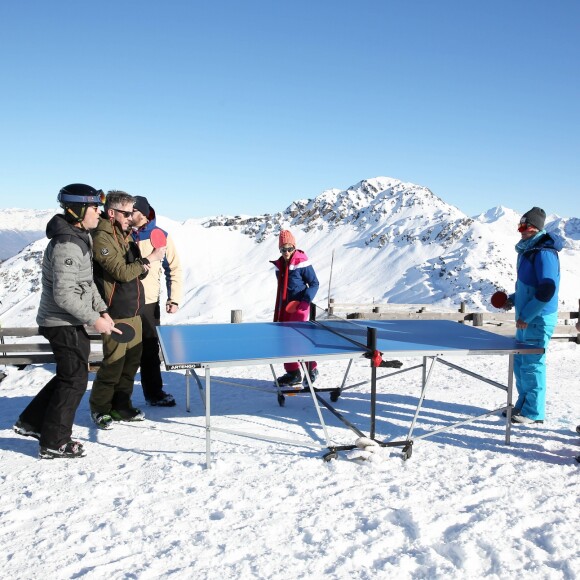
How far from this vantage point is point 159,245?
5.10 m

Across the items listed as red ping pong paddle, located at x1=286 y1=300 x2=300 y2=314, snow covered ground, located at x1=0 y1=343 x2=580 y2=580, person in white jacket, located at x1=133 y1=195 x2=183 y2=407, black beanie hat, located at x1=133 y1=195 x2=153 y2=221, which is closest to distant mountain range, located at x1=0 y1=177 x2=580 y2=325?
person in white jacket, located at x1=133 y1=195 x2=183 y2=407

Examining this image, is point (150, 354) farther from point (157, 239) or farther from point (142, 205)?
point (142, 205)

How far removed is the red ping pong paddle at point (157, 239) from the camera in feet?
16.5

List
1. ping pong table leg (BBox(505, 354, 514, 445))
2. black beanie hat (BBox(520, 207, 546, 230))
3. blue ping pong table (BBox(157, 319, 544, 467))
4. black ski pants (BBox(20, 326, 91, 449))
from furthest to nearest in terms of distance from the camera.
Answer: black beanie hat (BBox(520, 207, 546, 230)) < ping pong table leg (BBox(505, 354, 514, 445)) < black ski pants (BBox(20, 326, 91, 449)) < blue ping pong table (BBox(157, 319, 544, 467))

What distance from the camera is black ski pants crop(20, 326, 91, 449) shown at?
435 cm

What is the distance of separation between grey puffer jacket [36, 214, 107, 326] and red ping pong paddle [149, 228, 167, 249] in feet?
2.34

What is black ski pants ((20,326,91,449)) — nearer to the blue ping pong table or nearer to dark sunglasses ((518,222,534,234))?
the blue ping pong table

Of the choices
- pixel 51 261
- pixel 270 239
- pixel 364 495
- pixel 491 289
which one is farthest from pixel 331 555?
pixel 270 239

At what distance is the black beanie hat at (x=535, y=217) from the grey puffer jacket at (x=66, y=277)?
4317 mm

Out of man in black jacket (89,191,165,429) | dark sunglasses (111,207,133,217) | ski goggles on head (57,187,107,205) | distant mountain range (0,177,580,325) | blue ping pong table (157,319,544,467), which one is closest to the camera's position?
blue ping pong table (157,319,544,467)

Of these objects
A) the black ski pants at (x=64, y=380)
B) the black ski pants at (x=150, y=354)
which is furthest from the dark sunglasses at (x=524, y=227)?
the black ski pants at (x=64, y=380)

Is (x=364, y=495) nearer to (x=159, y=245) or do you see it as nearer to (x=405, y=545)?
(x=405, y=545)

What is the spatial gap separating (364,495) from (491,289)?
138 feet

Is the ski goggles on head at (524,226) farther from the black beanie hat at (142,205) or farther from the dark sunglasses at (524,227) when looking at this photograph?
the black beanie hat at (142,205)
